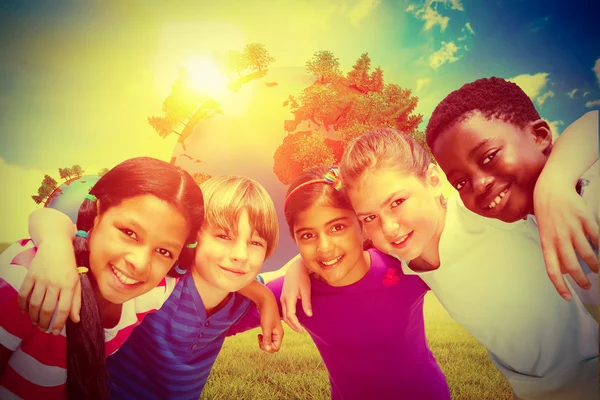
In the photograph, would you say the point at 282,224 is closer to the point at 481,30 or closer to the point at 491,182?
the point at 491,182

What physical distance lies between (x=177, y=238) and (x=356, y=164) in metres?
0.86

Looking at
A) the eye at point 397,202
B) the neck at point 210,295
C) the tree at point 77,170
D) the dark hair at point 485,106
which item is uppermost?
the dark hair at point 485,106

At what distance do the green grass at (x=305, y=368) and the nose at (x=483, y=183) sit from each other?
726 mm

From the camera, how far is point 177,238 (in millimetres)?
1803

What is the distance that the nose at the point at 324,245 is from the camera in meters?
1.92

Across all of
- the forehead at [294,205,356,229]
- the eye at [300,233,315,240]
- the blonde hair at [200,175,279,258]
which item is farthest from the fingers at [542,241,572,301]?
→ the blonde hair at [200,175,279,258]

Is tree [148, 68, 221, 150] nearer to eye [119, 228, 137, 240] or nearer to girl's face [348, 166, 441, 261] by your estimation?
eye [119, 228, 137, 240]

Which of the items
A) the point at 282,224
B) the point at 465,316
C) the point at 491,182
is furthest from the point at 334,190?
the point at 465,316

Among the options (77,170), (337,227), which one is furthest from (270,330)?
(77,170)

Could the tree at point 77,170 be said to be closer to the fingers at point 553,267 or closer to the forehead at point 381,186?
the forehead at point 381,186

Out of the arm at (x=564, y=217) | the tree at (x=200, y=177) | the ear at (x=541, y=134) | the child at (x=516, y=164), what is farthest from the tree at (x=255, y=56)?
the arm at (x=564, y=217)

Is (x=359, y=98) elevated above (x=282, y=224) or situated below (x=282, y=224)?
above

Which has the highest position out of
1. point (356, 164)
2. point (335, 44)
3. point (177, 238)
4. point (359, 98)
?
point (335, 44)

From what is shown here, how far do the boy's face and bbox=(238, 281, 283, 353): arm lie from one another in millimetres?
1057
